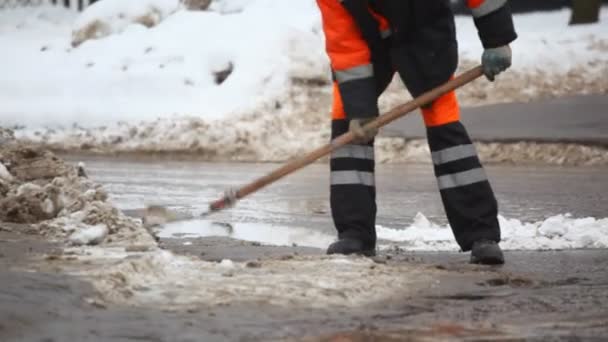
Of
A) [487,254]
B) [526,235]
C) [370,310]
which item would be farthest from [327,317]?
[526,235]

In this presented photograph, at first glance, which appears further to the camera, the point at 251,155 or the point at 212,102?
the point at 212,102

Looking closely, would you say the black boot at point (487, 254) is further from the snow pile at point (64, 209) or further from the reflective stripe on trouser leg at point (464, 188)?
the snow pile at point (64, 209)

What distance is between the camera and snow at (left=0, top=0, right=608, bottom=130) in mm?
16453

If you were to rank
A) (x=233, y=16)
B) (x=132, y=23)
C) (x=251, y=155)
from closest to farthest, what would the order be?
(x=251, y=155) → (x=233, y=16) → (x=132, y=23)

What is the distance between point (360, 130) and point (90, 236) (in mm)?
1276

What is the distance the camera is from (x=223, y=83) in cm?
1700

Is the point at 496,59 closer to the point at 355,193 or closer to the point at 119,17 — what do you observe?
the point at 355,193

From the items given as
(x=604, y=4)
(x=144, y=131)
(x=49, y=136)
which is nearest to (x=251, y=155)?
(x=144, y=131)

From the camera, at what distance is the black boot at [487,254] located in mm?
5543

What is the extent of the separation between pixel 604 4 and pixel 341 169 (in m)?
15.1

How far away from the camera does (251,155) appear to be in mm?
14398

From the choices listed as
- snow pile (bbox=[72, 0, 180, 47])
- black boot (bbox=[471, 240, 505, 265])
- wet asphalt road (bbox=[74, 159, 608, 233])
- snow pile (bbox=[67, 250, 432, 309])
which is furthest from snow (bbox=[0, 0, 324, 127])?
snow pile (bbox=[67, 250, 432, 309])

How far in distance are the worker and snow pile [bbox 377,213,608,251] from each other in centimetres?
66

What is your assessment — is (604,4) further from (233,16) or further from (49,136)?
(49,136)
